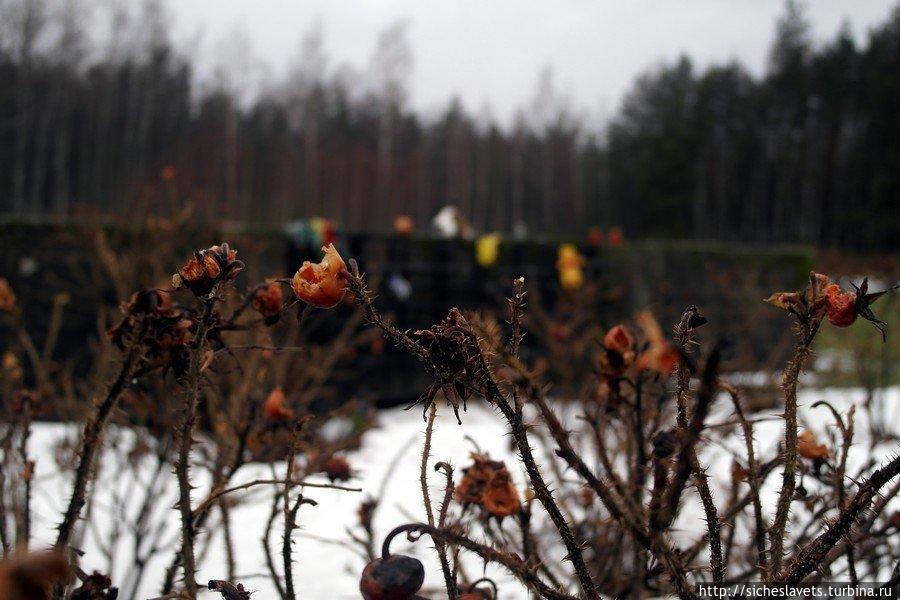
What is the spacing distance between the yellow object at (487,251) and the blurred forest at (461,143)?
13508 mm

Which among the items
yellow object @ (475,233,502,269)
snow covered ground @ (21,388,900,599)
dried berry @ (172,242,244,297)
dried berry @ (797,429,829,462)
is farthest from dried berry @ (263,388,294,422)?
yellow object @ (475,233,502,269)

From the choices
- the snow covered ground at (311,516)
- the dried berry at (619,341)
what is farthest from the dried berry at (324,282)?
the snow covered ground at (311,516)

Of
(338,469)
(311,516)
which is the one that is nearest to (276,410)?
(338,469)

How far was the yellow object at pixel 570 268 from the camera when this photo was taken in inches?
253

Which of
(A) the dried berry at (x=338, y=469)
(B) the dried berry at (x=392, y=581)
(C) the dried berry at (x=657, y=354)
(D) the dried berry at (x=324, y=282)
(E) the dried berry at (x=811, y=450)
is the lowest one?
(A) the dried berry at (x=338, y=469)

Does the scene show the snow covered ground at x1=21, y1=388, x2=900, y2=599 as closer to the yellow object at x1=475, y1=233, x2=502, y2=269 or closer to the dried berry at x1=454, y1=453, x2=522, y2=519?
the dried berry at x1=454, y1=453, x2=522, y2=519

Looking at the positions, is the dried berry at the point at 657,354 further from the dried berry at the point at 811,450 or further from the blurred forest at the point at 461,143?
the blurred forest at the point at 461,143

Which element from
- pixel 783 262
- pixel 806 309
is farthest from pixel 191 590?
pixel 783 262

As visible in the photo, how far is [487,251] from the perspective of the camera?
6398 mm

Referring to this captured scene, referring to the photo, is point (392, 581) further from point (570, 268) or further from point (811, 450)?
point (570, 268)

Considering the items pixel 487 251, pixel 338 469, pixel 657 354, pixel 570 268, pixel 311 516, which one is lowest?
pixel 311 516

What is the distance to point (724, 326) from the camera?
7.05m

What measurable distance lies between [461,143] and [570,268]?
23.8 meters

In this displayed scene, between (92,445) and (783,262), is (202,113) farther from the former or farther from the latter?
(92,445)
